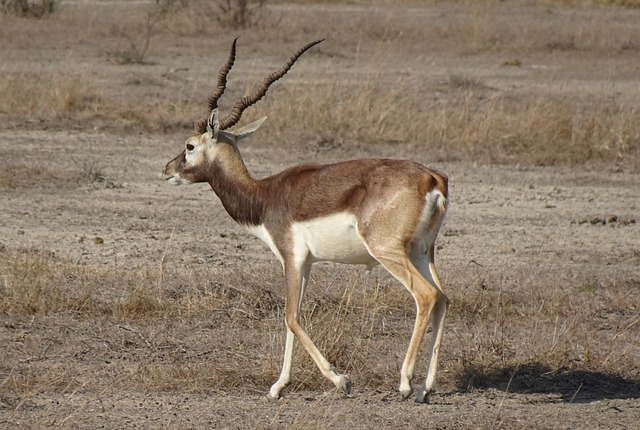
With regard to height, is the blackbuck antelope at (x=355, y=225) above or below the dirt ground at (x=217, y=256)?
above

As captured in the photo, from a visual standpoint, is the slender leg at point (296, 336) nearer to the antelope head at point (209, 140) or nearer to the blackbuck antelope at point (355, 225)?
the blackbuck antelope at point (355, 225)

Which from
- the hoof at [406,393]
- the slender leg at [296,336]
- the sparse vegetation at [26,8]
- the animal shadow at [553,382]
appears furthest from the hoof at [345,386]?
the sparse vegetation at [26,8]

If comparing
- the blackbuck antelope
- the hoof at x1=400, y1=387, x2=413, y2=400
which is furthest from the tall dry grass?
the hoof at x1=400, y1=387, x2=413, y2=400

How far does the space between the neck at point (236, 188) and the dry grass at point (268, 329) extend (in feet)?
2.76

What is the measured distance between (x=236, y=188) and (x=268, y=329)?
1290 mm

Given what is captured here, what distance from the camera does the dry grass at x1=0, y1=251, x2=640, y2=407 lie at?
655cm

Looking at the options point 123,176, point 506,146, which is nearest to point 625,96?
point 506,146

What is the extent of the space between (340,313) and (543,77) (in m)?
13.1

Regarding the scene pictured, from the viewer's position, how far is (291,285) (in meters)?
6.05

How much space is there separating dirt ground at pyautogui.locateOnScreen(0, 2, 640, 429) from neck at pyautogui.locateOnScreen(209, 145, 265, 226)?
2.84 feet

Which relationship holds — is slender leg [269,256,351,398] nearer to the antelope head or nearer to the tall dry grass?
the antelope head

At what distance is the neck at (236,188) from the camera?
20.8 feet

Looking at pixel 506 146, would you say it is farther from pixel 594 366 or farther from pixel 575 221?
pixel 594 366

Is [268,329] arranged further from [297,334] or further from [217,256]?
[217,256]
